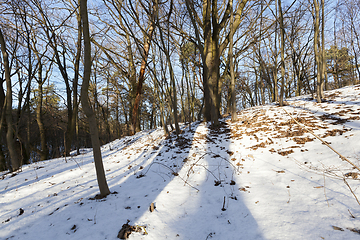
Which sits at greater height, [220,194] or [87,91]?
[87,91]

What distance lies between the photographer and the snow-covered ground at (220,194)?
7.19 feet

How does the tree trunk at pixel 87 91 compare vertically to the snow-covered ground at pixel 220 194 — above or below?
above

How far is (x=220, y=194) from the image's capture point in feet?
10.0

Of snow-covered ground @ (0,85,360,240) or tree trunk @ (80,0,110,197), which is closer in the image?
snow-covered ground @ (0,85,360,240)

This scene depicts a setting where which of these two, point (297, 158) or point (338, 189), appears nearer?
point (338, 189)

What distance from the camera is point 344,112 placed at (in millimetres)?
5355

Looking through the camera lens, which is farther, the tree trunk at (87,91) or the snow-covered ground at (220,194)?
the tree trunk at (87,91)

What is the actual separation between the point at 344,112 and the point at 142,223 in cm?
700

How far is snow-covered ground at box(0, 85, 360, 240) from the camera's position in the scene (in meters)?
2.19

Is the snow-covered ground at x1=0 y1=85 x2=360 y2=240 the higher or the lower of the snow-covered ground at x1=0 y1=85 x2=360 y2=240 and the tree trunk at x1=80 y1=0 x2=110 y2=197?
the lower

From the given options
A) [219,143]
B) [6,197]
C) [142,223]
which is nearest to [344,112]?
[219,143]

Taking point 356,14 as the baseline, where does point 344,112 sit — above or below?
below

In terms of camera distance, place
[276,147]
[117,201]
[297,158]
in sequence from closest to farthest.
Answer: [117,201] < [297,158] < [276,147]

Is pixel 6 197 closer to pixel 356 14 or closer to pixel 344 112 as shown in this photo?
pixel 344 112
